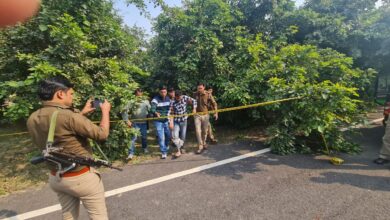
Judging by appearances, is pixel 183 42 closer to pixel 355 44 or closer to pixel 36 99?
pixel 36 99

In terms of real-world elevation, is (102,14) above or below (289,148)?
above

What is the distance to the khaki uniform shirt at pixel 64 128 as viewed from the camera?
2.41 meters

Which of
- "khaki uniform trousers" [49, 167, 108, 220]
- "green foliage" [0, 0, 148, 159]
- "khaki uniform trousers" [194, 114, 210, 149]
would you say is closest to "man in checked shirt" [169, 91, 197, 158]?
"khaki uniform trousers" [194, 114, 210, 149]

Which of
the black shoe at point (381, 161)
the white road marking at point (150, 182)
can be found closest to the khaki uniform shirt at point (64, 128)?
the white road marking at point (150, 182)

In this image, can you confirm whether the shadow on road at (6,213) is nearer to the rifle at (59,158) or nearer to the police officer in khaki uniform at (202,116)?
the rifle at (59,158)

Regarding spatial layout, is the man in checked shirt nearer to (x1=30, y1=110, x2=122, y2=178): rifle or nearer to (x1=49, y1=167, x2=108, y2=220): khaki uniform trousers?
(x1=49, y1=167, x2=108, y2=220): khaki uniform trousers

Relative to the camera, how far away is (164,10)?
8422 mm

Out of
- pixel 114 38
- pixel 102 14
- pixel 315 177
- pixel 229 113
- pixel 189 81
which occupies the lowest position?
pixel 315 177

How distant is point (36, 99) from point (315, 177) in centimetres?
580

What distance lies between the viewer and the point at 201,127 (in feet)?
22.1

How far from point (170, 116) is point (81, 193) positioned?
366 centimetres

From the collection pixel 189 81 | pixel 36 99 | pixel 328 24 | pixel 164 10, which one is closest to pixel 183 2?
pixel 164 10

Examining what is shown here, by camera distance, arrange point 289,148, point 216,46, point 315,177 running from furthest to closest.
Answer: point 216,46, point 289,148, point 315,177

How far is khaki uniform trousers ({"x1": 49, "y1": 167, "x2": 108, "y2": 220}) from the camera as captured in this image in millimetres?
2518
